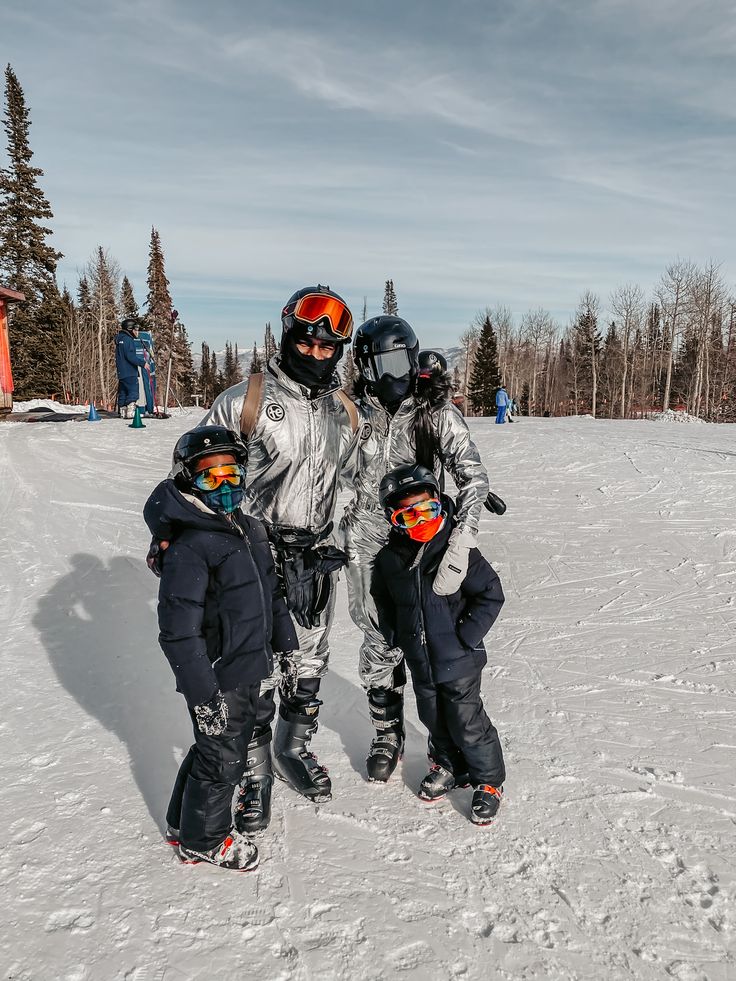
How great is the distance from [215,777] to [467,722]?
1104 millimetres

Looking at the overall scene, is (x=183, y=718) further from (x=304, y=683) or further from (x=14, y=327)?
(x=14, y=327)

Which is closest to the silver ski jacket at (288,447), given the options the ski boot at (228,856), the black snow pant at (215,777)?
the black snow pant at (215,777)

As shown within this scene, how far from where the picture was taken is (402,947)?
2240 millimetres

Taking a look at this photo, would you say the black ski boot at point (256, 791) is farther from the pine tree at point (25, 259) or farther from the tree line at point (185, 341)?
the pine tree at point (25, 259)

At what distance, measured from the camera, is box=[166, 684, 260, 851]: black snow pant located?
2488 millimetres

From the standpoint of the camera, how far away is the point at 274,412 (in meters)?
2.96

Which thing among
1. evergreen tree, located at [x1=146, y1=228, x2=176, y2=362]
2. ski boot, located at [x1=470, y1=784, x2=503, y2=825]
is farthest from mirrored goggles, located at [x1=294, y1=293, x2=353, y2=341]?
evergreen tree, located at [x1=146, y1=228, x2=176, y2=362]

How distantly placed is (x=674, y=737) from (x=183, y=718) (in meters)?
2.86

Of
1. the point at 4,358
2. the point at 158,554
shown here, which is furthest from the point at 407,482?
the point at 4,358

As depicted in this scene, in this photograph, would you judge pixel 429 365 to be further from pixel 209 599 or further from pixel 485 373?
pixel 485 373

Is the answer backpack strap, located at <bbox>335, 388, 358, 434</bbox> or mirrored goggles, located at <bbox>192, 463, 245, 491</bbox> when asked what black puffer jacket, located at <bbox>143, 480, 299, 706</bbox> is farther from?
backpack strap, located at <bbox>335, 388, 358, 434</bbox>

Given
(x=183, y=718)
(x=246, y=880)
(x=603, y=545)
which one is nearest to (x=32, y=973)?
(x=246, y=880)

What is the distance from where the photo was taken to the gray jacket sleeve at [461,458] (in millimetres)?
3082

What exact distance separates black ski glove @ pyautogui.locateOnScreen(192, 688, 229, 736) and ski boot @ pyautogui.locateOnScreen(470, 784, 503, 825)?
1.25 metres
